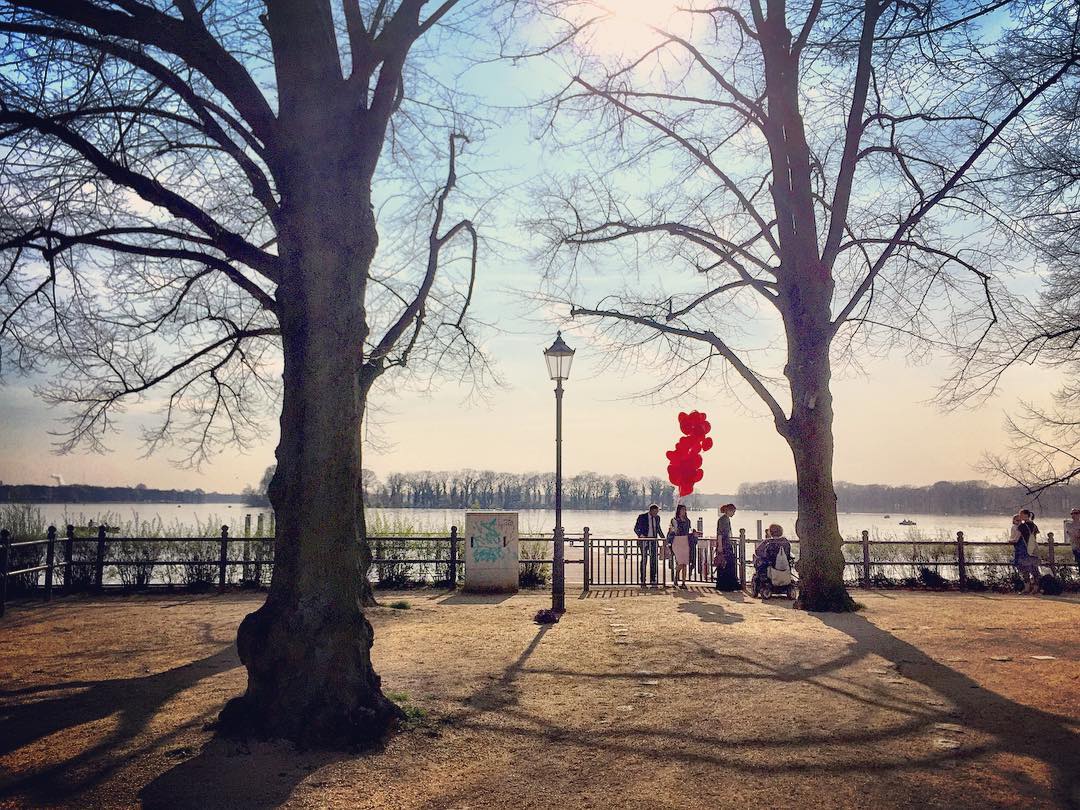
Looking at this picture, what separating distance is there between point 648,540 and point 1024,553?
314 inches

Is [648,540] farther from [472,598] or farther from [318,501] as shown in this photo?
[318,501]

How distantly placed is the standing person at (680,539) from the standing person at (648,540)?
1.74 ft

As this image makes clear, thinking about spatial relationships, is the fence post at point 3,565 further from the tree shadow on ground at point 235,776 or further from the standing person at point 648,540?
the standing person at point 648,540

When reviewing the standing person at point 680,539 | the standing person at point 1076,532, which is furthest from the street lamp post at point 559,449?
the standing person at point 1076,532

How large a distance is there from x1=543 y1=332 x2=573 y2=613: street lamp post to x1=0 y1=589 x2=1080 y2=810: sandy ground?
1373mm

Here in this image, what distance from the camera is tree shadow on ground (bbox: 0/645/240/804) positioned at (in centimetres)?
471

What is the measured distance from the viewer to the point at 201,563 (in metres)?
15.5

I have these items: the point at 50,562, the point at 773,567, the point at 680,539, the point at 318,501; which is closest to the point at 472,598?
the point at 680,539

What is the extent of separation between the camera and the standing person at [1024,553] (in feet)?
50.2

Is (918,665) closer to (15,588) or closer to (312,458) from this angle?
(312,458)

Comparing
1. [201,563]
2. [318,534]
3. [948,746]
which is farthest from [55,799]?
[201,563]

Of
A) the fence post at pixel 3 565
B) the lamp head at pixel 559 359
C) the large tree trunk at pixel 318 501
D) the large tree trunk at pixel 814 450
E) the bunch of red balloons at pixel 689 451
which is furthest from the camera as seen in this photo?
the bunch of red balloons at pixel 689 451

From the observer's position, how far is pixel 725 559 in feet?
52.7

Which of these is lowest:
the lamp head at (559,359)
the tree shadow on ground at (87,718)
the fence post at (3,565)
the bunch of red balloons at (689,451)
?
the tree shadow on ground at (87,718)
